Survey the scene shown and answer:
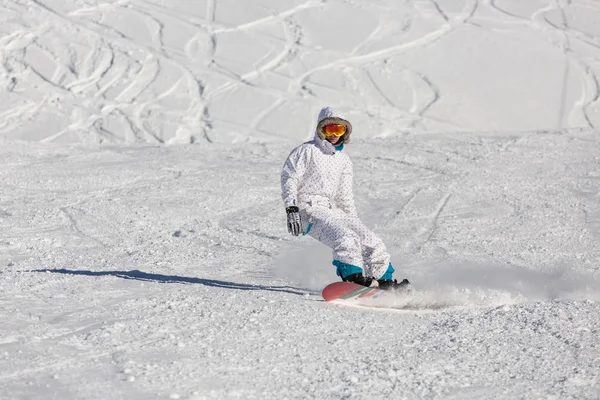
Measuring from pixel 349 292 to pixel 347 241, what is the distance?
294 mm

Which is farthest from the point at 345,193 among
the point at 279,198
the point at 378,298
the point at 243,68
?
the point at 243,68

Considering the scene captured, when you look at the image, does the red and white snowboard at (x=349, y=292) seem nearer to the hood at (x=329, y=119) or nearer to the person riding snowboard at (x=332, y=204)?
the person riding snowboard at (x=332, y=204)

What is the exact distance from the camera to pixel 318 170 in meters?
5.25

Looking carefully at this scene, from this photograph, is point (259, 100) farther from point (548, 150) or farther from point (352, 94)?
point (548, 150)

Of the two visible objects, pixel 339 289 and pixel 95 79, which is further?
pixel 95 79

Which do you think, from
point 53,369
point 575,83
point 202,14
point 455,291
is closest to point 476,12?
point 575,83

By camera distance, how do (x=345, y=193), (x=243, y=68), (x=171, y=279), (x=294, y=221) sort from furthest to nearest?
(x=243, y=68)
(x=171, y=279)
(x=345, y=193)
(x=294, y=221)

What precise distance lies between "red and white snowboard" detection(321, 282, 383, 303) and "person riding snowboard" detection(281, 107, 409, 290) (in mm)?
108

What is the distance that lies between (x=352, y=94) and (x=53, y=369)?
1105 cm

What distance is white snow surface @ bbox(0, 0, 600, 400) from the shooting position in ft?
12.2

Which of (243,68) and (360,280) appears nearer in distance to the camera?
(360,280)

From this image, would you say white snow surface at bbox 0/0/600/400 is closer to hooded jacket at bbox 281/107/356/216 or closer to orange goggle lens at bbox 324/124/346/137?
hooded jacket at bbox 281/107/356/216

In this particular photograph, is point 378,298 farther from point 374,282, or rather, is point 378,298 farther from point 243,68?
point 243,68

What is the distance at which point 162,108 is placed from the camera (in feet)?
45.5
